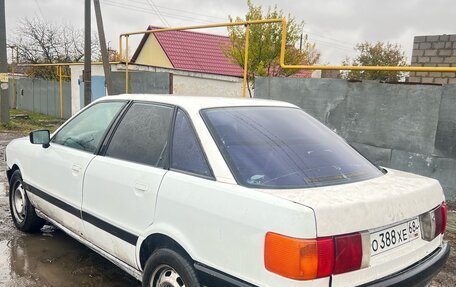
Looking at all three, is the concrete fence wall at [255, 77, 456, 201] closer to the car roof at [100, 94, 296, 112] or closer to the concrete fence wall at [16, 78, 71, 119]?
the car roof at [100, 94, 296, 112]

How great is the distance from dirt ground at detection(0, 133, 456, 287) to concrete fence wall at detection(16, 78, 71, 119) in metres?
15.9

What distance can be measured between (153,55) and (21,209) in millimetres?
20375

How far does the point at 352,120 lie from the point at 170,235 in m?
4.46

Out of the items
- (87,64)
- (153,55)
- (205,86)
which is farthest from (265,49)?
(153,55)

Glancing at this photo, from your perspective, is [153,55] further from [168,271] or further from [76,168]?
[168,271]

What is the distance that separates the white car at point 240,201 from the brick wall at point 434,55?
4.68m

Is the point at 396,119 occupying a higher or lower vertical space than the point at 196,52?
lower

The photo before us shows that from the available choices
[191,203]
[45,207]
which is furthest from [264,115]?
[45,207]

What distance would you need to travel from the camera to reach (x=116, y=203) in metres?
2.88

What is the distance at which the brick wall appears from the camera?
6.81 m

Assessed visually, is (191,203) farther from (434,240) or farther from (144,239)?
(434,240)

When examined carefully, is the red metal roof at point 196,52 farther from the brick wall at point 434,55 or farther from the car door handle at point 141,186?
the car door handle at point 141,186

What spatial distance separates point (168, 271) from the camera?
8.23 ft

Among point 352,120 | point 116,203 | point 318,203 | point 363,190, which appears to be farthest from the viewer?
point 352,120
